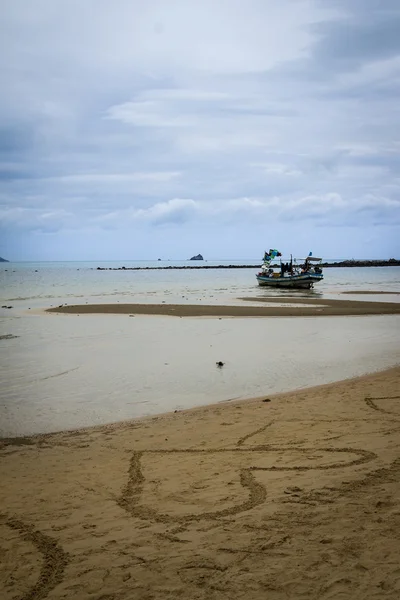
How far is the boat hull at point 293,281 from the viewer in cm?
6084

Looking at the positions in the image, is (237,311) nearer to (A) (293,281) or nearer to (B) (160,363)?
(B) (160,363)

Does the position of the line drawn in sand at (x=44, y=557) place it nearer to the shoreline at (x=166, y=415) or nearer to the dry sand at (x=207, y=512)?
the dry sand at (x=207, y=512)

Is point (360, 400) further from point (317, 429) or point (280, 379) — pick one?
point (280, 379)

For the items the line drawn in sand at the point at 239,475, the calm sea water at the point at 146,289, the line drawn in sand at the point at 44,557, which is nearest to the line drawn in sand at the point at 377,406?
the line drawn in sand at the point at 239,475

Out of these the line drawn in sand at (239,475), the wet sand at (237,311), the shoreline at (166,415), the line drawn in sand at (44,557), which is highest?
the wet sand at (237,311)

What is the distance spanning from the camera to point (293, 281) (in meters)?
62.7

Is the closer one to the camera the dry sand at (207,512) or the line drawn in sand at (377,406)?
the dry sand at (207,512)

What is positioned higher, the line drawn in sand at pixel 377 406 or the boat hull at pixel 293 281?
the boat hull at pixel 293 281

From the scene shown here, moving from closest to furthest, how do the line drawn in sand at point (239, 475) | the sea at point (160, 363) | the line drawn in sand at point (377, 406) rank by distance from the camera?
1. the line drawn in sand at point (239, 475)
2. the line drawn in sand at point (377, 406)
3. the sea at point (160, 363)

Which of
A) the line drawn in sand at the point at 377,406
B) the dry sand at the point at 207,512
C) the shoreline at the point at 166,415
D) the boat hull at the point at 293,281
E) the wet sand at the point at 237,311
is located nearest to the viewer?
the dry sand at the point at 207,512

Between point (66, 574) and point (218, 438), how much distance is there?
3.86 meters

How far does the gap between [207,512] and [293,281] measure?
58952 mm

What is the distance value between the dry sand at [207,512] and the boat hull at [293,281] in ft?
176

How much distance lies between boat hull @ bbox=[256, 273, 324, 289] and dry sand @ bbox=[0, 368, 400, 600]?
176ft
